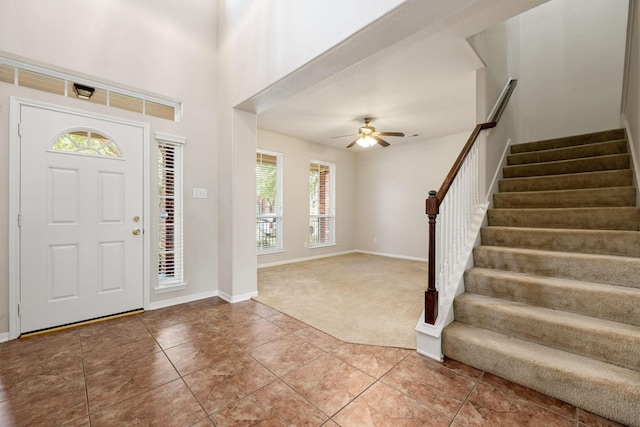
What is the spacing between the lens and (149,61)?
9.76 feet

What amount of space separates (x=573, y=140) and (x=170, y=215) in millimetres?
5170

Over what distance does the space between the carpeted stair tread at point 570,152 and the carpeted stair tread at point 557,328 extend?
7.84 ft

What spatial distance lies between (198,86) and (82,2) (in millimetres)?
1171

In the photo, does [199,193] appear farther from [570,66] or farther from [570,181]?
[570,66]

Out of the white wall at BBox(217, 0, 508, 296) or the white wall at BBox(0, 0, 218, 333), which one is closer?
the white wall at BBox(217, 0, 508, 296)

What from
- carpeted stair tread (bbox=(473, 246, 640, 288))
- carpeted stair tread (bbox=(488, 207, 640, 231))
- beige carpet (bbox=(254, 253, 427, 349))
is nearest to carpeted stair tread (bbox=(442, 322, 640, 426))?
beige carpet (bbox=(254, 253, 427, 349))

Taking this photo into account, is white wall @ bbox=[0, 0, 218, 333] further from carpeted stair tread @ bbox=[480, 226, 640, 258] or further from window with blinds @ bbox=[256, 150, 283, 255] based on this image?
carpeted stair tread @ bbox=[480, 226, 640, 258]

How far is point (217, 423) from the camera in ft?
4.73

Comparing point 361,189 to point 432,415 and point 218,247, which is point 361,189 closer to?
point 218,247

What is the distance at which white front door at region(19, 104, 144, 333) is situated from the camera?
242cm

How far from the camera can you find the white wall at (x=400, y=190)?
5875 millimetres

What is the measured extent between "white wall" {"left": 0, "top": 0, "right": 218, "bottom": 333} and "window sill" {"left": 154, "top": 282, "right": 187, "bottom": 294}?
0.19 ft

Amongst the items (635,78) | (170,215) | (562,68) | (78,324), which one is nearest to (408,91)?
(635,78)

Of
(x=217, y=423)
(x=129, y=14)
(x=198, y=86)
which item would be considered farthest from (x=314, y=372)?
(x=129, y=14)
